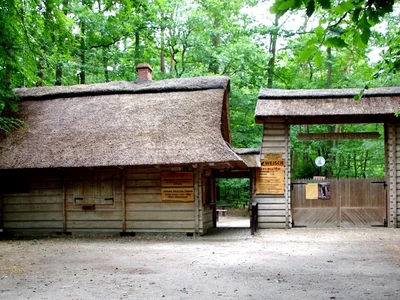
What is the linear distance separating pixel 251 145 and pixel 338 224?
9.75 metres

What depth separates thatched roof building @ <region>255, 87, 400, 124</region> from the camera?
16.3 m

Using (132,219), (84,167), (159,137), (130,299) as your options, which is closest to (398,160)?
(159,137)

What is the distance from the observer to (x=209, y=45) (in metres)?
26.2

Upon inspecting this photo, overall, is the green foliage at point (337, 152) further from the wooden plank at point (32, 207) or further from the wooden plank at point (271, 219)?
the wooden plank at point (32, 207)

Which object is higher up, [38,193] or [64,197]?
[38,193]

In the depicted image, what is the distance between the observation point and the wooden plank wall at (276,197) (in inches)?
667

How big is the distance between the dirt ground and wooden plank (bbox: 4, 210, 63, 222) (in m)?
1.16

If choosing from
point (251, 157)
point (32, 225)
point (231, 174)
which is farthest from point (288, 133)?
point (32, 225)

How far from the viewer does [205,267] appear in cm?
933

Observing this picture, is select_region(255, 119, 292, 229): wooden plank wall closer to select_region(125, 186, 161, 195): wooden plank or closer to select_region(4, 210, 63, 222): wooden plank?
select_region(125, 186, 161, 195): wooden plank

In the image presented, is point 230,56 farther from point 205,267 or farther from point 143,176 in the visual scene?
point 205,267

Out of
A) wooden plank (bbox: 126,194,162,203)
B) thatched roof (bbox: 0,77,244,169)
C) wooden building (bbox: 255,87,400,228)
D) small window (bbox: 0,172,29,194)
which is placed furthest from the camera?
wooden building (bbox: 255,87,400,228)

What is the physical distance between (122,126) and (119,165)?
220 centimetres

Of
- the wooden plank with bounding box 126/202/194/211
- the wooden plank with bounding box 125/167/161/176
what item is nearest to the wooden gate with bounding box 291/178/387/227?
the wooden plank with bounding box 126/202/194/211
